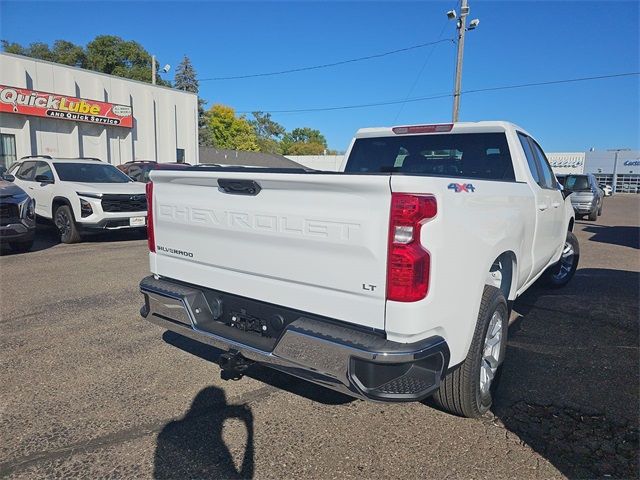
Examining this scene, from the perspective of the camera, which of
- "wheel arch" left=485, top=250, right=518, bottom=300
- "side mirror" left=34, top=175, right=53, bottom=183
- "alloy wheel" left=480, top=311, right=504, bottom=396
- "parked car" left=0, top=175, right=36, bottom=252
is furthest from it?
"side mirror" left=34, top=175, right=53, bottom=183

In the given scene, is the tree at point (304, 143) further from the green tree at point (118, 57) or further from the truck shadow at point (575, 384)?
the truck shadow at point (575, 384)

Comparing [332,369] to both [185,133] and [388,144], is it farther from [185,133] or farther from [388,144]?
[185,133]

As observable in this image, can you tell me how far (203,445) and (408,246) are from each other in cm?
170

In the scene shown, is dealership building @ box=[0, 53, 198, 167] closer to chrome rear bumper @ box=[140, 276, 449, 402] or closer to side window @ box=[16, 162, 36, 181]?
side window @ box=[16, 162, 36, 181]

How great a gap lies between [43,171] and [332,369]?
410 inches

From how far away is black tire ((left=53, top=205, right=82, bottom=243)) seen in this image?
9398 mm

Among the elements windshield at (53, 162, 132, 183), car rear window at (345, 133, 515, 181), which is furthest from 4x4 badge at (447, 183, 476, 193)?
windshield at (53, 162, 132, 183)

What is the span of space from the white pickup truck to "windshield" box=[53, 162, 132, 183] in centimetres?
783

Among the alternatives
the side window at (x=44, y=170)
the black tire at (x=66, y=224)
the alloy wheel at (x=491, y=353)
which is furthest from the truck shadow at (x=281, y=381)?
the side window at (x=44, y=170)

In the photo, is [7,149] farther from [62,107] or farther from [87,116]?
[87,116]

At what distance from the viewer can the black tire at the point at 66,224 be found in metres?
9.40

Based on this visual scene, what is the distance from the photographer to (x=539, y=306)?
573 cm

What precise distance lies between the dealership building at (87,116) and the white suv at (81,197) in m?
11.4

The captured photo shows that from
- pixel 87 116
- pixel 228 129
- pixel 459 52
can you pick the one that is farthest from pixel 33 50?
pixel 459 52
